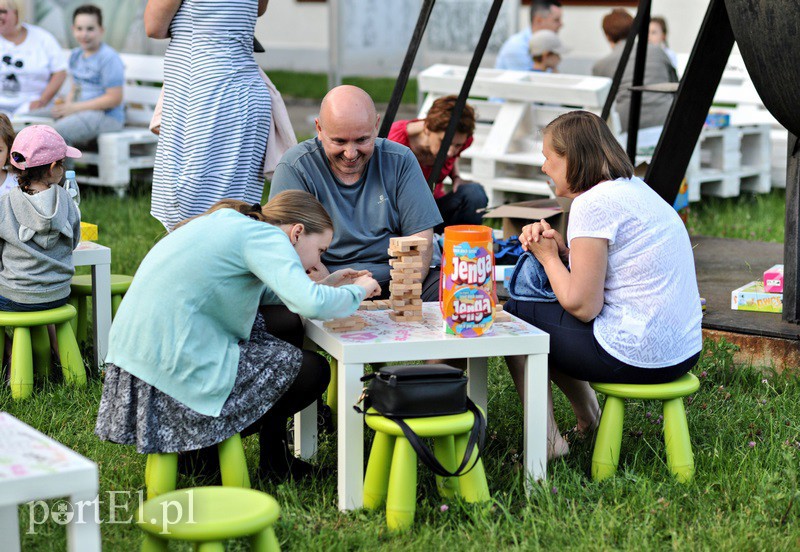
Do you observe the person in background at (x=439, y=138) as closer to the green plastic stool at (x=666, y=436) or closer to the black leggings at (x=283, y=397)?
the black leggings at (x=283, y=397)

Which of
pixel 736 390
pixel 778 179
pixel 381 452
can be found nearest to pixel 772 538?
pixel 381 452

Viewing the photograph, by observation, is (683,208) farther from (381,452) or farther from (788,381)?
(381,452)

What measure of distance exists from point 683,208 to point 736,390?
2916 mm

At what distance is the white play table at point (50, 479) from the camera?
2.30 metres

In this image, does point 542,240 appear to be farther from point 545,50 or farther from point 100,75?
point 100,75

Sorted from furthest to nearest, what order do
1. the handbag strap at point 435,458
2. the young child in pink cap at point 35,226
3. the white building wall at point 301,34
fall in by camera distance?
the white building wall at point 301,34 < the young child in pink cap at point 35,226 < the handbag strap at point 435,458

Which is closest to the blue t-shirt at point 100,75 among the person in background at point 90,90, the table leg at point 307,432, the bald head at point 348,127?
the person in background at point 90,90

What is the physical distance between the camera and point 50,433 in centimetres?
407

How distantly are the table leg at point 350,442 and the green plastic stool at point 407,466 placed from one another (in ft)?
0.11

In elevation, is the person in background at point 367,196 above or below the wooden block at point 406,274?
above

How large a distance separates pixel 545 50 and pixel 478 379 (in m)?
5.91

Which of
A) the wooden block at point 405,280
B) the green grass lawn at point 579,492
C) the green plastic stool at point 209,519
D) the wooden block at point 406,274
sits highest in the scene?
the wooden block at point 406,274

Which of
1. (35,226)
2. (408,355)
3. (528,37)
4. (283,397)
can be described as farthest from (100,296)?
(528,37)

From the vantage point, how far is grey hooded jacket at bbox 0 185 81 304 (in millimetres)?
4355
